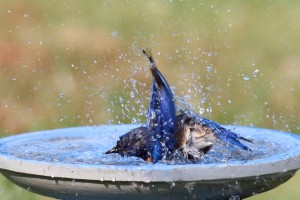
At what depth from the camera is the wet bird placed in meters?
3.30

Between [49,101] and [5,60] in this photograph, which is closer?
[49,101]

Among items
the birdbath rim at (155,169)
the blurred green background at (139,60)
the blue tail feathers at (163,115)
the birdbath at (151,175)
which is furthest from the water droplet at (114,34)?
the birdbath rim at (155,169)

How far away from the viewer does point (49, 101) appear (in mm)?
6371

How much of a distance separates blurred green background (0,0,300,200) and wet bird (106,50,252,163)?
2558 mm

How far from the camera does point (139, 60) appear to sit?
23.5ft

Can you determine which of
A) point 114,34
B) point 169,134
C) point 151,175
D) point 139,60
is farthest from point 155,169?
point 139,60

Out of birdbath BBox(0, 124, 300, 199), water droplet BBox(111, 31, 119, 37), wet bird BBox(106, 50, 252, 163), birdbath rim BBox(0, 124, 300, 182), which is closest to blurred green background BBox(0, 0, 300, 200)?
water droplet BBox(111, 31, 119, 37)

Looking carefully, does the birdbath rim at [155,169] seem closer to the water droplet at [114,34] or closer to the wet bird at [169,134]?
the wet bird at [169,134]

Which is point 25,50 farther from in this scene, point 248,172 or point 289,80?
point 248,172

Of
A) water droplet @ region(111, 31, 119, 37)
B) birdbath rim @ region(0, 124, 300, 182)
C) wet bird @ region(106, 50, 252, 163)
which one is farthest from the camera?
water droplet @ region(111, 31, 119, 37)

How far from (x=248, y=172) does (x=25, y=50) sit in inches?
166

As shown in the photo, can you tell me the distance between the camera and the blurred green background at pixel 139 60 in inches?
245

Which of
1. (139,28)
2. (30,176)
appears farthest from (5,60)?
(30,176)

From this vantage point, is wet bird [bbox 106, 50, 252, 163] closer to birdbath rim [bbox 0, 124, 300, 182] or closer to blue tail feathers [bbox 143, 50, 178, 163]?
blue tail feathers [bbox 143, 50, 178, 163]
